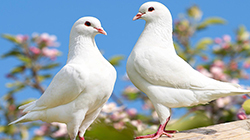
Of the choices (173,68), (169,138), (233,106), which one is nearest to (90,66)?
(173,68)

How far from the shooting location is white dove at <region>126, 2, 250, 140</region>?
2.32 metres

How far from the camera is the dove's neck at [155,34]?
2443 mm

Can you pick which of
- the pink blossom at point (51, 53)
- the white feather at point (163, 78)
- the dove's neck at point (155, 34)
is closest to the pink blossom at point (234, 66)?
the white feather at point (163, 78)

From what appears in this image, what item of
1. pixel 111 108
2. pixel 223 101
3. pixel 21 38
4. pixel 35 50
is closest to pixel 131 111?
pixel 111 108

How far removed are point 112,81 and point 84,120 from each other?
41cm

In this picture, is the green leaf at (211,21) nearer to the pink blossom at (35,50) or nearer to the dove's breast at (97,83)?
the pink blossom at (35,50)

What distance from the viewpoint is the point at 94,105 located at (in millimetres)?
2227

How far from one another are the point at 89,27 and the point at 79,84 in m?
0.43

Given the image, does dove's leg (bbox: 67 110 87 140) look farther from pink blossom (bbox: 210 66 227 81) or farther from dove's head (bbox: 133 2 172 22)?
pink blossom (bbox: 210 66 227 81)

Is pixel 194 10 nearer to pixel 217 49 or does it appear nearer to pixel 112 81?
pixel 217 49

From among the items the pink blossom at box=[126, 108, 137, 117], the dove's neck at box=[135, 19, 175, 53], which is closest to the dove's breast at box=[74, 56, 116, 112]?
the dove's neck at box=[135, 19, 175, 53]

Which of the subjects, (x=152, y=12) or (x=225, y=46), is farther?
(x=225, y=46)

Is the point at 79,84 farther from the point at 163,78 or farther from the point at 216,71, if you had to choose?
the point at 216,71

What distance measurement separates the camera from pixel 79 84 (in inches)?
82.0
